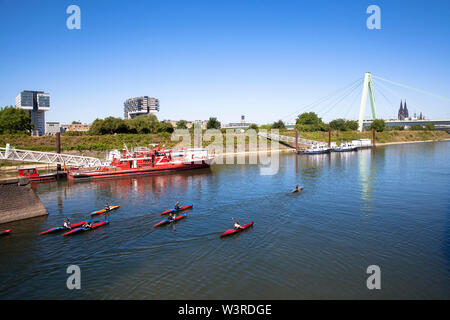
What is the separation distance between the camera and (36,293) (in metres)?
15.2

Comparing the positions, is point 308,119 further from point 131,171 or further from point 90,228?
point 90,228

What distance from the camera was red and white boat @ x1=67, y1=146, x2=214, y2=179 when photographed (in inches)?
1943

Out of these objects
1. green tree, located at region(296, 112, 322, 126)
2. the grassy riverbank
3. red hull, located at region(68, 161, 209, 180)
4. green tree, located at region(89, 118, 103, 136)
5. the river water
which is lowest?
the river water

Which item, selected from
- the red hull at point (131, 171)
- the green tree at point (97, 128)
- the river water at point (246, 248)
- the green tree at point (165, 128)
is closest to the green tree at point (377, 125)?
the green tree at point (165, 128)

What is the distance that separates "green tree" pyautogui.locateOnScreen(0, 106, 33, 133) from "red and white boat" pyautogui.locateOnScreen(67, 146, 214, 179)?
4868 centimetres

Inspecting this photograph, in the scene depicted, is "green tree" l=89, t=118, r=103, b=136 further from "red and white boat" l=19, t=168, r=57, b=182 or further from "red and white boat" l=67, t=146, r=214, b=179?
"red and white boat" l=19, t=168, r=57, b=182

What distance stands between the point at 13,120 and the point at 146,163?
60.4m

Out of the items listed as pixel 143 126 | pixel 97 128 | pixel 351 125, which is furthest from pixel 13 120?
pixel 351 125

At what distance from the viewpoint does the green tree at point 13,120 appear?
8500 centimetres

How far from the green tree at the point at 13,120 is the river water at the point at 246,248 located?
6725 centimetres

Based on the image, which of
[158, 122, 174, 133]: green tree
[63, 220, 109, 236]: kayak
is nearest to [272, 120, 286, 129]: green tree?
[158, 122, 174, 133]: green tree

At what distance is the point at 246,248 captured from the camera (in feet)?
65.4
